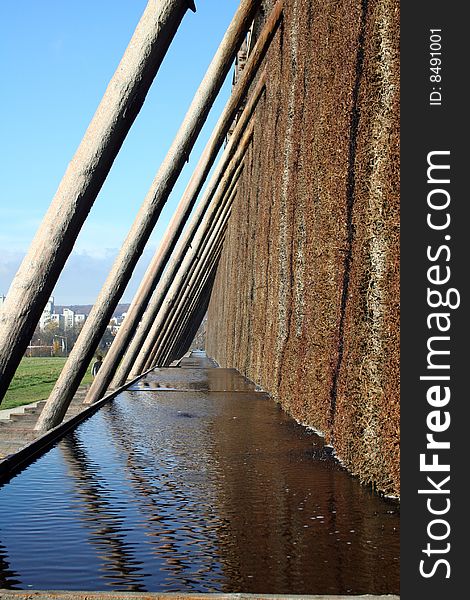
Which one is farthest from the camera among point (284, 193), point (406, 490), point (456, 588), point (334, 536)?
point (284, 193)

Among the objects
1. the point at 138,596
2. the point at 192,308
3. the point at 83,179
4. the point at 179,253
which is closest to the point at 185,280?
the point at 179,253

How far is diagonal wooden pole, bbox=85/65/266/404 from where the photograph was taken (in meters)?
10.1

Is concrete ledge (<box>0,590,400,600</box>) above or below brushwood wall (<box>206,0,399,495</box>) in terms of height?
below

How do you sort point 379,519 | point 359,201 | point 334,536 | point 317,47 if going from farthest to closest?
point 317,47 → point 359,201 → point 379,519 → point 334,536

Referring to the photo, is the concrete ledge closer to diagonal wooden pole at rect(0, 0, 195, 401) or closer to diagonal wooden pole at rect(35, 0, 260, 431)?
diagonal wooden pole at rect(0, 0, 195, 401)

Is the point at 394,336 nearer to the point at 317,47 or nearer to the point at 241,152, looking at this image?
the point at 317,47

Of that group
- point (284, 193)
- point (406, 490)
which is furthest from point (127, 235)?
point (406, 490)

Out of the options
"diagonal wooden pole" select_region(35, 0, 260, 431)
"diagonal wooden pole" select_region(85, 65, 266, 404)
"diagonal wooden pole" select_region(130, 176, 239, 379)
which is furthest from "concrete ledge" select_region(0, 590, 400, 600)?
"diagonal wooden pole" select_region(130, 176, 239, 379)

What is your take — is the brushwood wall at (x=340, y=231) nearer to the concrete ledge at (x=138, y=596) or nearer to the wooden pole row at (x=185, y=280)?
the concrete ledge at (x=138, y=596)

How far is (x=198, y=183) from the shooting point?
12.2m

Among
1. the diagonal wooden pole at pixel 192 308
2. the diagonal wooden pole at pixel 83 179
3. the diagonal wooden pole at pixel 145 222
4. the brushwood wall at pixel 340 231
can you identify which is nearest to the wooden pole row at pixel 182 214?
the brushwood wall at pixel 340 231

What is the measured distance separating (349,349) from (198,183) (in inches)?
277

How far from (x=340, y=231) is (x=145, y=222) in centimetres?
274

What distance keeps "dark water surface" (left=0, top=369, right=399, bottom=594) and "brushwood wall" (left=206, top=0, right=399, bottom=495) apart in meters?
0.38
